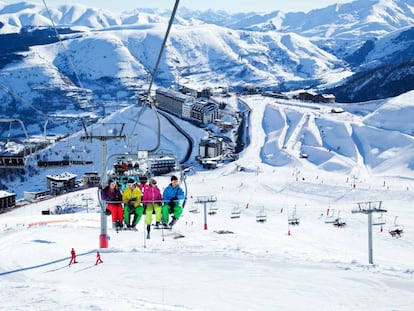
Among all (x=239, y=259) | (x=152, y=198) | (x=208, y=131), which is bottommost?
(x=239, y=259)

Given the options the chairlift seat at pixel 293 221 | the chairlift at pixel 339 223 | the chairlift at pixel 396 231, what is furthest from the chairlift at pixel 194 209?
the chairlift at pixel 396 231

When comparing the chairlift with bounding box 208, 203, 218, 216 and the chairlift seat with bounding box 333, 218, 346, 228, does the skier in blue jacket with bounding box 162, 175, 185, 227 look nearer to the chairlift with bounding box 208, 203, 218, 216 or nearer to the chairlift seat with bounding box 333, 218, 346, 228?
the chairlift seat with bounding box 333, 218, 346, 228

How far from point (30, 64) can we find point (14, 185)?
133 m

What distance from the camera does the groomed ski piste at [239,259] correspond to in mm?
9648

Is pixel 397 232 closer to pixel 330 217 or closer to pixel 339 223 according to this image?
pixel 339 223

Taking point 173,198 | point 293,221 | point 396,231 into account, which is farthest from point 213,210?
point 173,198

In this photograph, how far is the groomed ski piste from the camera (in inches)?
380

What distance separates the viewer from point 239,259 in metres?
12.7

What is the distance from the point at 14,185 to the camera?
215 feet

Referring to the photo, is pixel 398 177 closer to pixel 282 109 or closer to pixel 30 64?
pixel 282 109

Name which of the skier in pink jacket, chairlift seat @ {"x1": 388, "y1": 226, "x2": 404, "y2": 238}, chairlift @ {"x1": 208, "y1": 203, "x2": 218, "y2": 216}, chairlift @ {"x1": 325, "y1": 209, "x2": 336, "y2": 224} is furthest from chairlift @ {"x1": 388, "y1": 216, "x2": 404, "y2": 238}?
the skier in pink jacket

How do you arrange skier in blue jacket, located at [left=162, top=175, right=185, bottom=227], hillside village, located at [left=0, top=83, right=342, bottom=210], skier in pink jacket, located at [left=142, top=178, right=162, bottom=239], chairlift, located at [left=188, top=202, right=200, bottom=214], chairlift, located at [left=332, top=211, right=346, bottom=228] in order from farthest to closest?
hillside village, located at [left=0, top=83, right=342, bottom=210] < chairlift, located at [left=188, top=202, right=200, bottom=214] < chairlift, located at [left=332, top=211, right=346, bottom=228] < skier in pink jacket, located at [left=142, top=178, right=162, bottom=239] < skier in blue jacket, located at [left=162, top=175, right=185, bottom=227]

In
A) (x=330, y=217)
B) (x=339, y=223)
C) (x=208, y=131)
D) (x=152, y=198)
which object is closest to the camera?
(x=152, y=198)

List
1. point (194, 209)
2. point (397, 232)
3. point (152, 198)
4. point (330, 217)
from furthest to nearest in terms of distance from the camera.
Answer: point (194, 209) → point (330, 217) → point (397, 232) → point (152, 198)
